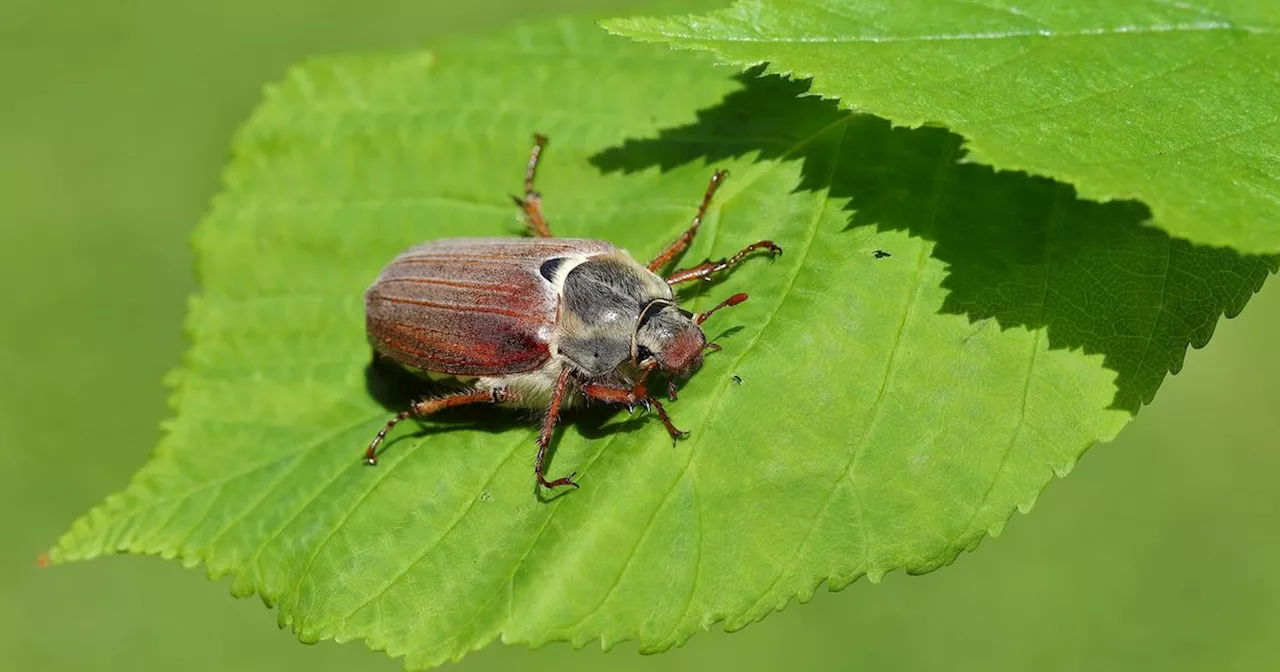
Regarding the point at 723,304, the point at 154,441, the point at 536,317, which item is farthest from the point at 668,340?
the point at 154,441

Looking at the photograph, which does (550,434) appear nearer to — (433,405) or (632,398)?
(632,398)

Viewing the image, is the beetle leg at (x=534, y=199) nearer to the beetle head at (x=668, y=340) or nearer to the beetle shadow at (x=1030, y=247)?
the beetle head at (x=668, y=340)

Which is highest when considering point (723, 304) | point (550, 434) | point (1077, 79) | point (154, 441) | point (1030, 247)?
point (1077, 79)

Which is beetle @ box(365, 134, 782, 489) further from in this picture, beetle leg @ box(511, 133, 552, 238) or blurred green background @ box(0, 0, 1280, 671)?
blurred green background @ box(0, 0, 1280, 671)

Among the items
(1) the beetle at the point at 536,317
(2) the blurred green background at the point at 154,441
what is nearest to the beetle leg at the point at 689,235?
(1) the beetle at the point at 536,317

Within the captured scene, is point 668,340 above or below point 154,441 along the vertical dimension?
above

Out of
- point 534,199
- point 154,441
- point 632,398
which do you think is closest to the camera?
point 632,398
